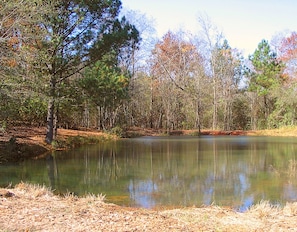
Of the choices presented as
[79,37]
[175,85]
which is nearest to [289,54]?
[175,85]

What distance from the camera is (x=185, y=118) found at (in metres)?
38.2

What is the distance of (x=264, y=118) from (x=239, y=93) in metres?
3.78

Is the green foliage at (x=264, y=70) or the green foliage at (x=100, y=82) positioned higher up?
the green foliage at (x=264, y=70)

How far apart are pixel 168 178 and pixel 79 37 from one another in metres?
9.76

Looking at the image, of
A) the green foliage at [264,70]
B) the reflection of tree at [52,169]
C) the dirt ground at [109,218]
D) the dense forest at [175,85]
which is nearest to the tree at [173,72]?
the dense forest at [175,85]

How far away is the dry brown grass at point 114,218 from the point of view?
449cm

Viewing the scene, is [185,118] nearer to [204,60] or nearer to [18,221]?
[204,60]

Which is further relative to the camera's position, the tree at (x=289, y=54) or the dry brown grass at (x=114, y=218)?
the tree at (x=289, y=54)

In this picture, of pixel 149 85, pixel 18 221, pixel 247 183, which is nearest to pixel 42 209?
pixel 18 221

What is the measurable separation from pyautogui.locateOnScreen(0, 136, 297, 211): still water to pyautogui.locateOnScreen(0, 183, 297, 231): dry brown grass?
1229mm

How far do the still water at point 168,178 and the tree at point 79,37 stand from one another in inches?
165

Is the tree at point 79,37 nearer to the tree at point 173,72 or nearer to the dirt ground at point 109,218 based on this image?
the dirt ground at point 109,218

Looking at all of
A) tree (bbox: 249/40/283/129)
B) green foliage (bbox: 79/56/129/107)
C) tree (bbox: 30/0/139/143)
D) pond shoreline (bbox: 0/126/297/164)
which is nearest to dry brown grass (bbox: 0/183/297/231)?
pond shoreline (bbox: 0/126/297/164)

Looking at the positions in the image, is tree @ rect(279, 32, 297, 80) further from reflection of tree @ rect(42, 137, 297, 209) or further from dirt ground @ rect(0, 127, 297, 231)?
dirt ground @ rect(0, 127, 297, 231)
